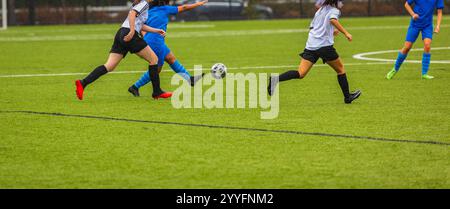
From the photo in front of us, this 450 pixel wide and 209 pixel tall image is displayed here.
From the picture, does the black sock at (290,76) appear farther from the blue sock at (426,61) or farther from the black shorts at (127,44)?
the blue sock at (426,61)

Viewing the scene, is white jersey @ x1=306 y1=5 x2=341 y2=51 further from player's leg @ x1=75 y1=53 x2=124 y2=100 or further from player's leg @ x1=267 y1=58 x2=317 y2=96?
player's leg @ x1=75 y1=53 x2=124 y2=100

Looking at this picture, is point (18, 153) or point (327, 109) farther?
point (327, 109)

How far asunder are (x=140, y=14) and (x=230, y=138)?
168 inches

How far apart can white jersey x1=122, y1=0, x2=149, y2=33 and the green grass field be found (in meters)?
1.19

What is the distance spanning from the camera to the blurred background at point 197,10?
51906mm

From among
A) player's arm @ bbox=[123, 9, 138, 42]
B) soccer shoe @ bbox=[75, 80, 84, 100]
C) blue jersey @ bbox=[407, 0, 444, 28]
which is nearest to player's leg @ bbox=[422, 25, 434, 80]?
blue jersey @ bbox=[407, 0, 444, 28]

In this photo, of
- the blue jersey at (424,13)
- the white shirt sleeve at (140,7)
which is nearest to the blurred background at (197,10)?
the blue jersey at (424,13)

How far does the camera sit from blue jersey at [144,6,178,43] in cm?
1538

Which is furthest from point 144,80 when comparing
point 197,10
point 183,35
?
point 197,10

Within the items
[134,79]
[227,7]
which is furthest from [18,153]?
[227,7]

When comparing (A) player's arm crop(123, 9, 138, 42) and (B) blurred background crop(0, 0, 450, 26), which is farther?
(B) blurred background crop(0, 0, 450, 26)
